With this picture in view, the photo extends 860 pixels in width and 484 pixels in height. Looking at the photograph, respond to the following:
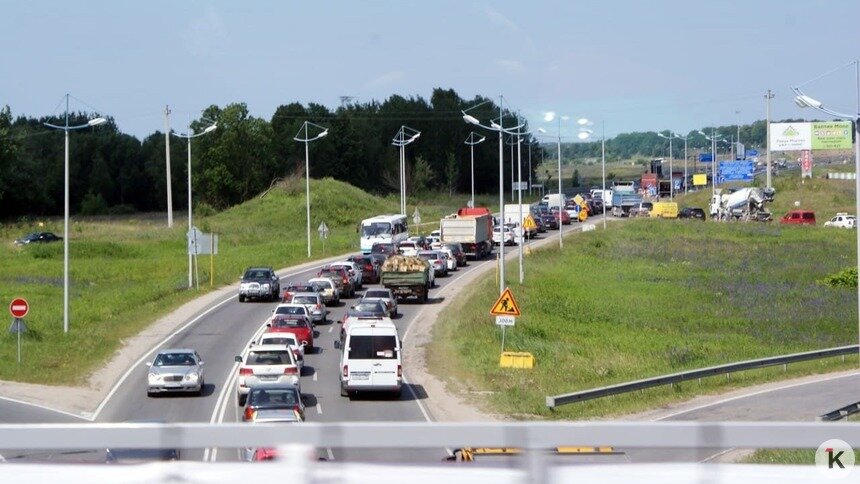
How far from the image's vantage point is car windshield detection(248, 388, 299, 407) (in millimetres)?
24631

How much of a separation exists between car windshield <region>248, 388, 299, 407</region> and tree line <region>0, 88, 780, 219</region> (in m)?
90.9

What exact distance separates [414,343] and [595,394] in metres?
13.9

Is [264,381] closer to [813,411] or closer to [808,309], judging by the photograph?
[813,411]

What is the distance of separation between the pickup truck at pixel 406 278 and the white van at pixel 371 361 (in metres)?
21.6

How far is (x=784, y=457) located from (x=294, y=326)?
3349 cm

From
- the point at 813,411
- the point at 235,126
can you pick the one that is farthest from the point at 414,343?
the point at 235,126

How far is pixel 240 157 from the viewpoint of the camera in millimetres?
129500

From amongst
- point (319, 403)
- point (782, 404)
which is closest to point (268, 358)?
point (319, 403)

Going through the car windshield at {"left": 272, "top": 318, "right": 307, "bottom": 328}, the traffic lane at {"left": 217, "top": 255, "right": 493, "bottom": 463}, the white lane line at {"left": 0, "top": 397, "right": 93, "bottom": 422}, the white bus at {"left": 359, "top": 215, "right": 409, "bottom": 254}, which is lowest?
the traffic lane at {"left": 217, "top": 255, "right": 493, "bottom": 463}

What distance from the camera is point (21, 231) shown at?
102 metres

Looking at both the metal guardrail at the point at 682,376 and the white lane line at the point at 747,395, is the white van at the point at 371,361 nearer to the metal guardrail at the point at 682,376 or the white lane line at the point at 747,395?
the metal guardrail at the point at 682,376

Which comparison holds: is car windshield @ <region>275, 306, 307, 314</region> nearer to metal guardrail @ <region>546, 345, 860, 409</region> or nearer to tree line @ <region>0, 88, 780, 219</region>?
metal guardrail @ <region>546, 345, 860, 409</region>

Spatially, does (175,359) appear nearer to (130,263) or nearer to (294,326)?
(294,326)

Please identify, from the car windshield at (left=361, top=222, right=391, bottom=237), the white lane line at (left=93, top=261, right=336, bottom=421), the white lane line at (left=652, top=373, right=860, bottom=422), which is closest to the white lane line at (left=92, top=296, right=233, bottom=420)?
the white lane line at (left=93, top=261, right=336, bottom=421)
